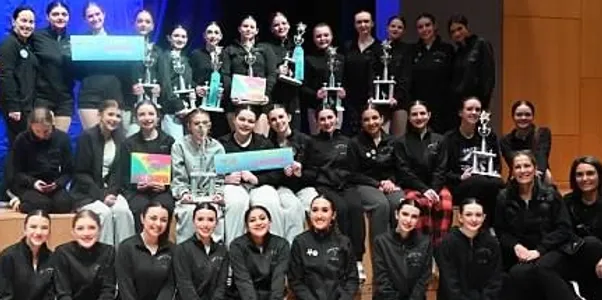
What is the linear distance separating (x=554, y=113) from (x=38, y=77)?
4506 millimetres

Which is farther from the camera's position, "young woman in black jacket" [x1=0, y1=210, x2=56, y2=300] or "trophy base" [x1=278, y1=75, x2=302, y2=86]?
"trophy base" [x1=278, y1=75, x2=302, y2=86]

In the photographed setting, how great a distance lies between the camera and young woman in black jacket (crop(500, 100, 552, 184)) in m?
6.46

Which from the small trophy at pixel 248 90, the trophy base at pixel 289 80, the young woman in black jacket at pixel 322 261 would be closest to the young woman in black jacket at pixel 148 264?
the young woman in black jacket at pixel 322 261

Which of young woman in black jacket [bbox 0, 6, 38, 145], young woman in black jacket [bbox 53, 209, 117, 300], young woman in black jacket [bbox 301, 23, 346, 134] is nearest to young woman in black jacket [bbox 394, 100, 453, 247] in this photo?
young woman in black jacket [bbox 301, 23, 346, 134]

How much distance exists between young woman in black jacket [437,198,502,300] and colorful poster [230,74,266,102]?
170cm

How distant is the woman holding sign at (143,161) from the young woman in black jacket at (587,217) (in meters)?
2.51

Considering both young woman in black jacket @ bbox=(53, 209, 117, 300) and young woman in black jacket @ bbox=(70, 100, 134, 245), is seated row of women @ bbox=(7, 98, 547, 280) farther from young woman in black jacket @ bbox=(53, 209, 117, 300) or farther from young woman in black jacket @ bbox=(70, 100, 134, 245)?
young woman in black jacket @ bbox=(53, 209, 117, 300)

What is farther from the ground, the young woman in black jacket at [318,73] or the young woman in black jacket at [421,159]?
the young woman in black jacket at [318,73]

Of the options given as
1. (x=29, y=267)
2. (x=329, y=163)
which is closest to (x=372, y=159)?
(x=329, y=163)

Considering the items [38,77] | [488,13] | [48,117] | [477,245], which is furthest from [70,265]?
[488,13]

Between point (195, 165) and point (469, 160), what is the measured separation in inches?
74.2

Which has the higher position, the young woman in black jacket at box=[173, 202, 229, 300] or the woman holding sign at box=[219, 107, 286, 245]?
the woman holding sign at box=[219, 107, 286, 245]

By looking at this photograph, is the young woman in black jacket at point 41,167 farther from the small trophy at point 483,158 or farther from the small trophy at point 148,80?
the small trophy at point 483,158

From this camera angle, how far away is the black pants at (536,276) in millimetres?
5543
